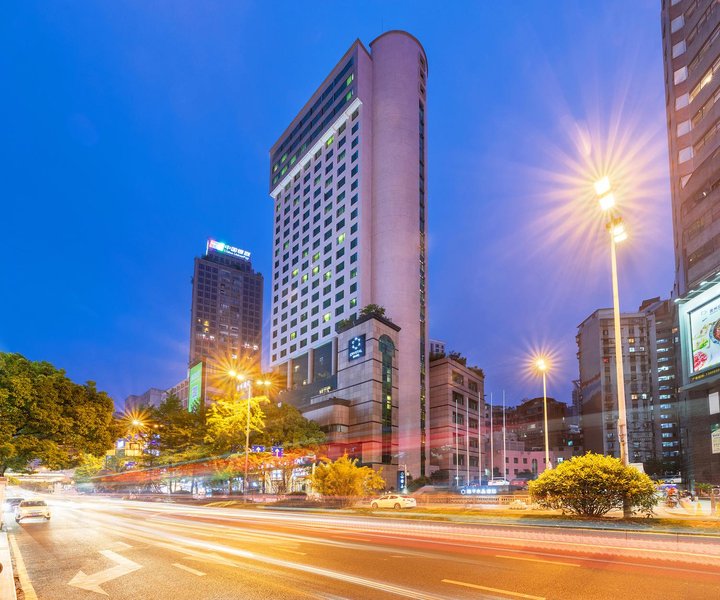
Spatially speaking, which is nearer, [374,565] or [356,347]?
[374,565]

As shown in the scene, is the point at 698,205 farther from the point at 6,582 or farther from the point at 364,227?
the point at 6,582

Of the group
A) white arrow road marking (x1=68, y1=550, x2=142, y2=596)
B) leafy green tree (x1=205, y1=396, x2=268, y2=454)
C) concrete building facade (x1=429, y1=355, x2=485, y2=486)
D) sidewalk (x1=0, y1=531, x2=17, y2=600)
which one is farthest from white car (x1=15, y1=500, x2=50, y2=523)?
concrete building facade (x1=429, y1=355, x2=485, y2=486)

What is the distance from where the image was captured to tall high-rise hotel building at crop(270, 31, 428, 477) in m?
88.1

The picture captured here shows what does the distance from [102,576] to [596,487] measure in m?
16.8

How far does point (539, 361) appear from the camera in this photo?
37719mm

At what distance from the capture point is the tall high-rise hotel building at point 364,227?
289 ft

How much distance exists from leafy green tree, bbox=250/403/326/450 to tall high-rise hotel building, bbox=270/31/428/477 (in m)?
11.9

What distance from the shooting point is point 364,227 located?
92.5 metres

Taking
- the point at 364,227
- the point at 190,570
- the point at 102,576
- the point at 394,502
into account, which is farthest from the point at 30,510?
the point at 364,227

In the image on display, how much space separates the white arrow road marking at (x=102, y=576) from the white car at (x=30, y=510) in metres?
20.1

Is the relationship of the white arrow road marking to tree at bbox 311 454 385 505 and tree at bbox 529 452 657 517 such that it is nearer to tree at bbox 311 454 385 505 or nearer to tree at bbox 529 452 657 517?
tree at bbox 529 452 657 517

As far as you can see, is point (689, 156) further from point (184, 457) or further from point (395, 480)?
point (184, 457)

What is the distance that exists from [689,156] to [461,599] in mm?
82997

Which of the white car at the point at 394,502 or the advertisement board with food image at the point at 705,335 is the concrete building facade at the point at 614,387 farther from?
the white car at the point at 394,502
